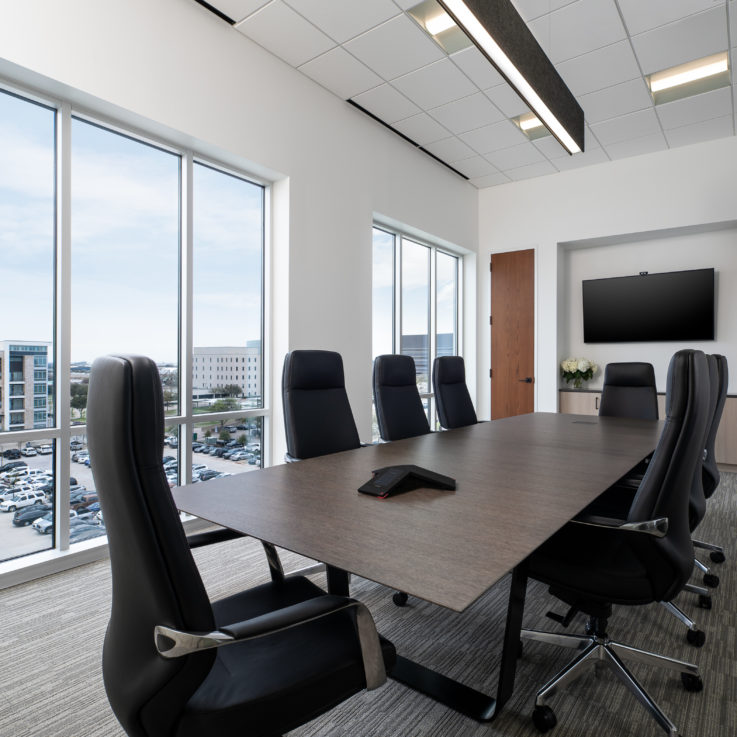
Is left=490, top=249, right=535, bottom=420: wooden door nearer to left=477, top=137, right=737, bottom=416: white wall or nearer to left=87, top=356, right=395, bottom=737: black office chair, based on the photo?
left=477, top=137, right=737, bottom=416: white wall

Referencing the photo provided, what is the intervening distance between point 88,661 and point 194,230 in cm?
270

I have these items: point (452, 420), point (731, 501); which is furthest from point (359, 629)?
point (731, 501)

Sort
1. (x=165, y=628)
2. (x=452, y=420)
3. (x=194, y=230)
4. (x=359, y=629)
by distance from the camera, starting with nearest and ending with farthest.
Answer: (x=165, y=628)
(x=359, y=629)
(x=194, y=230)
(x=452, y=420)

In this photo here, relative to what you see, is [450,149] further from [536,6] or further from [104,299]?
[104,299]

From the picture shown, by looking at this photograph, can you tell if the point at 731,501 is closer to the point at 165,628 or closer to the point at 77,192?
the point at 165,628

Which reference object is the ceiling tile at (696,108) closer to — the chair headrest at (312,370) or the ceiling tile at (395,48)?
the ceiling tile at (395,48)

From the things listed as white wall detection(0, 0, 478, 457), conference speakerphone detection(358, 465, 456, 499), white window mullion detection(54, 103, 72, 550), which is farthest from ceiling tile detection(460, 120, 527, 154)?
conference speakerphone detection(358, 465, 456, 499)

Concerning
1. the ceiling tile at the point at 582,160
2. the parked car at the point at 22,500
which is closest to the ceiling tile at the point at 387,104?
the ceiling tile at the point at 582,160

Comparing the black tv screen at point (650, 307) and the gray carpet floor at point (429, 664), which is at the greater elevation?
the black tv screen at point (650, 307)

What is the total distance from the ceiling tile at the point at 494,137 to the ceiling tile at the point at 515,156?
109 millimetres

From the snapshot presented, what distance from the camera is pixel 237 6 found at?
3268 millimetres

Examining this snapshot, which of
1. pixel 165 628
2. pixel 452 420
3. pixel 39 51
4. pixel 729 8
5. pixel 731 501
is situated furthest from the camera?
pixel 731 501

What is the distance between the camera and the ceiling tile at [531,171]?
584cm

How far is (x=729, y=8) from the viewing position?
331 centimetres
